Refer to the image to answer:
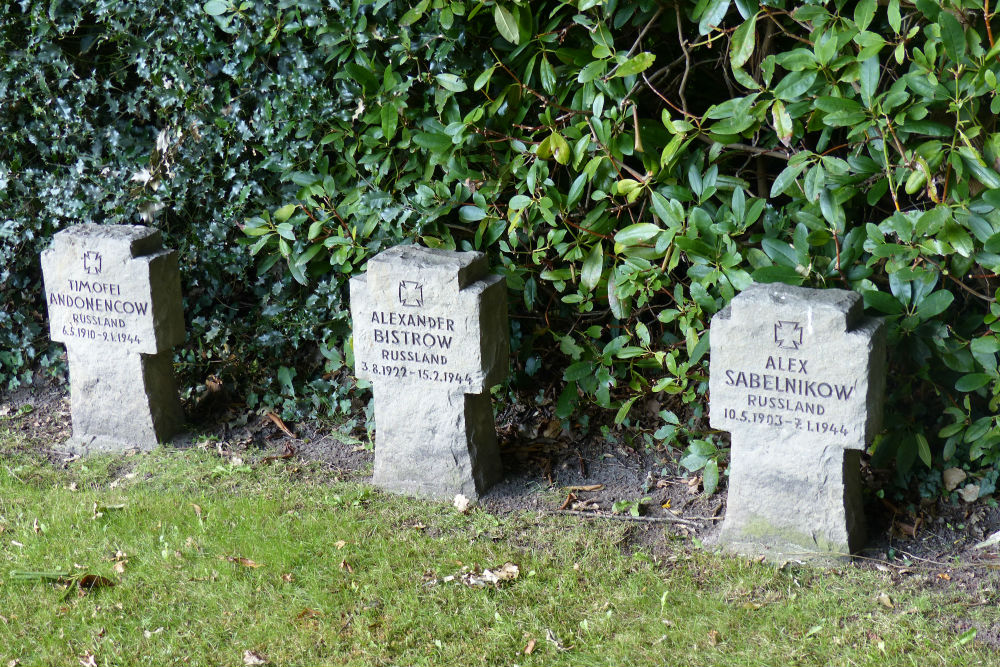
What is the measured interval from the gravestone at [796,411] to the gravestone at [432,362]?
36.7 inches

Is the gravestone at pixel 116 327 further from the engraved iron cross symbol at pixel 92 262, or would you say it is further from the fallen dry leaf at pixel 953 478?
the fallen dry leaf at pixel 953 478

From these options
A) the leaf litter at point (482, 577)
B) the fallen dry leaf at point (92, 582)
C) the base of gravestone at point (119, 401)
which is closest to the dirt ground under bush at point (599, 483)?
the base of gravestone at point (119, 401)

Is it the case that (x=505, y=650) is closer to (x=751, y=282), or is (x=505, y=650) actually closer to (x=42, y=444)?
(x=751, y=282)

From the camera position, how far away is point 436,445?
445cm

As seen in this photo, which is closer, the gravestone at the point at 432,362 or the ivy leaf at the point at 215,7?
the gravestone at the point at 432,362

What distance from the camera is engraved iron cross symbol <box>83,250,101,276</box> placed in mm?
4809

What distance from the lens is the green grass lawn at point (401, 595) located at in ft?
11.5

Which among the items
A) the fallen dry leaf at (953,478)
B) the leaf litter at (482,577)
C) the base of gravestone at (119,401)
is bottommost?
the leaf litter at (482,577)

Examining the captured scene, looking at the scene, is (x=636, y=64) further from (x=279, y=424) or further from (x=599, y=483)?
(x=279, y=424)

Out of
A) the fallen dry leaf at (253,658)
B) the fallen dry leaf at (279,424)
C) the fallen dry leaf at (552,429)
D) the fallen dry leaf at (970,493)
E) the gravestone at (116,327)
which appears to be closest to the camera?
the fallen dry leaf at (253,658)

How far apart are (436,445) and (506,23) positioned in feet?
5.55

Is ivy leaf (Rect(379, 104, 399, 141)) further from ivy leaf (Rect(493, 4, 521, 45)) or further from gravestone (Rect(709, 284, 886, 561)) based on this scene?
gravestone (Rect(709, 284, 886, 561))

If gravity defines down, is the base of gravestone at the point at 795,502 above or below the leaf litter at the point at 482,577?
above

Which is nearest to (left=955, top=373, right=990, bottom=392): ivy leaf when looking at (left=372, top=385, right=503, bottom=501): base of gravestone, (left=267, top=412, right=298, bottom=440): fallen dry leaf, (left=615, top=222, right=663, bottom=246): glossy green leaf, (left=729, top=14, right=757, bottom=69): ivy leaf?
(left=615, top=222, right=663, bottom=246): glossy green leaf
